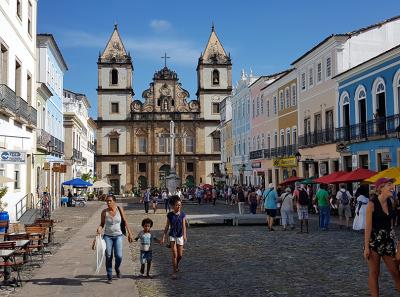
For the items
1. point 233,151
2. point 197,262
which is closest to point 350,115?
point 197,262

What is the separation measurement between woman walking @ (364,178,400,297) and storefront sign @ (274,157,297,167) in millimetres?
27338

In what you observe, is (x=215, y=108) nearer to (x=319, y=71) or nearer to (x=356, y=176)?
(x=319, y=71)

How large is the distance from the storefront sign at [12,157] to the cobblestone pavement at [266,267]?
12.5 ft

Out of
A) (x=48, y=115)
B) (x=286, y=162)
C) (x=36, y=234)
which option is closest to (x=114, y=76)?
(x=48, y=115)

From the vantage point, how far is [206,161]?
250 feet

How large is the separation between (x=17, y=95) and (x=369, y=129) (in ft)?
49.7

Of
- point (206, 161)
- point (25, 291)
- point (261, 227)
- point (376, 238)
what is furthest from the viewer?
point (206, 161)

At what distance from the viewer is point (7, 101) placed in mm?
17609

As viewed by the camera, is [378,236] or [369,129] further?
[369,129]

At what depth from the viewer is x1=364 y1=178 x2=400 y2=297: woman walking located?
7.06 m

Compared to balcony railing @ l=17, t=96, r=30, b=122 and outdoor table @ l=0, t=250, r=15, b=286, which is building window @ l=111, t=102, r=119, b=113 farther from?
outdoor table @ l=0, t=250, r=15, b=286

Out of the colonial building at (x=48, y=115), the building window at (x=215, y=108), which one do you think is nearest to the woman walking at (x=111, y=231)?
the colonial building at (x=48, y=115)

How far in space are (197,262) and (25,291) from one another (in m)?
4.15

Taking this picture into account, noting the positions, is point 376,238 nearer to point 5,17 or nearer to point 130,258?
point 130,258
